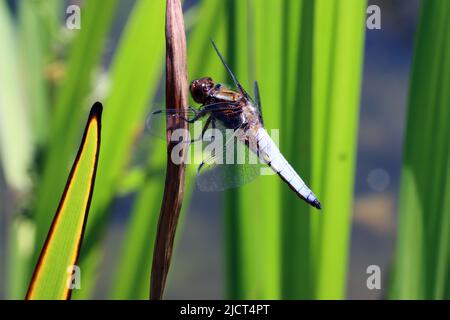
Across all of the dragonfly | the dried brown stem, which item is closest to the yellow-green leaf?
the dried brown stem

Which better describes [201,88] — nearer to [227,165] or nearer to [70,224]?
[227,165]

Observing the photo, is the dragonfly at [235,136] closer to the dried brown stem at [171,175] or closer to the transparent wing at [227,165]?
the transparent wing at [227,165]

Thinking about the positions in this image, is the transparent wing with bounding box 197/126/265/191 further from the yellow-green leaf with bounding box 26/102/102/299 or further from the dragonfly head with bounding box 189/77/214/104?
the yellow-green leaf with bounding box 26/102/102/299

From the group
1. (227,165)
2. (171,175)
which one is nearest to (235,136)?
(227,165)

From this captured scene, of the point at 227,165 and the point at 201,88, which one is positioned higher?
the point at 201,88

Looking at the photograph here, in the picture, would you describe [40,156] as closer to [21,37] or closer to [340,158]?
[21,37]

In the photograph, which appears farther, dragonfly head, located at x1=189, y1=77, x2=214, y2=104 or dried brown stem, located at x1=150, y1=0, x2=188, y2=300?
dragonfly head, located at x1=189, y1=77, x2=214, y2=104

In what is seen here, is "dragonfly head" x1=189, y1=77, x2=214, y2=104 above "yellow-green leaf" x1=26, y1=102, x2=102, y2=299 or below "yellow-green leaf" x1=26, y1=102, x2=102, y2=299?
above
